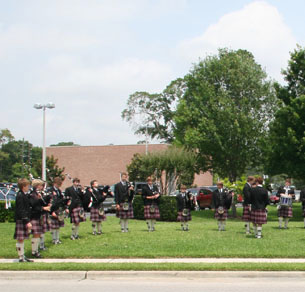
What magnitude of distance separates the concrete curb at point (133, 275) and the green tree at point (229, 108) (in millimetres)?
20736

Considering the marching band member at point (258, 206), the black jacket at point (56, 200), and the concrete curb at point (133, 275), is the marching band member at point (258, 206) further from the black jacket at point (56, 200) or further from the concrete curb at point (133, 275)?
the black jacket at point (56, 200)

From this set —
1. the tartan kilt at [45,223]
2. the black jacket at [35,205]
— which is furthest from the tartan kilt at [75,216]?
the black jacket at [35,205]

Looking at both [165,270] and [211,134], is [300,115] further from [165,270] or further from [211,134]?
[165,270]

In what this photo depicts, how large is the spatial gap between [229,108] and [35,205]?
1998cm

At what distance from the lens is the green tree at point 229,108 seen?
30.3 m

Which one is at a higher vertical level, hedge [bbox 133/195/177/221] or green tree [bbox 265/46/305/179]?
green tree [bbox 265/46/305/179]

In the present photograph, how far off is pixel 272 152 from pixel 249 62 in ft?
23.4

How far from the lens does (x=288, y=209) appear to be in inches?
730

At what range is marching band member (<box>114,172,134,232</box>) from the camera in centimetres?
1666

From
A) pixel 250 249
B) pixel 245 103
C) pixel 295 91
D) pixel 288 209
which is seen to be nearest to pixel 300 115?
pixel 295 91

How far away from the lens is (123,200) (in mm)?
16844

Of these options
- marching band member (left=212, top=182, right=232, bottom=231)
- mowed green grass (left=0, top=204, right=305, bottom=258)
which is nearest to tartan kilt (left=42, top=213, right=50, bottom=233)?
mowed green grass (left=0, top=204, right=305, bottom=258)

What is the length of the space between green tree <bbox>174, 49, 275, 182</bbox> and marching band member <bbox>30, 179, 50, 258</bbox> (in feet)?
63.0

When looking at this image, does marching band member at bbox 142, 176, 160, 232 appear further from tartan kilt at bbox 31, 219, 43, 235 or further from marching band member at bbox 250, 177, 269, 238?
tartan kilt at bbox 31, 219, 43, 235
